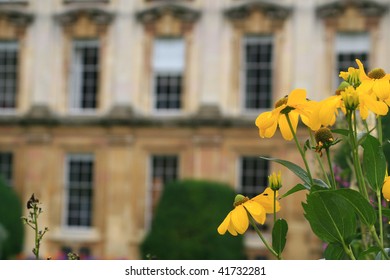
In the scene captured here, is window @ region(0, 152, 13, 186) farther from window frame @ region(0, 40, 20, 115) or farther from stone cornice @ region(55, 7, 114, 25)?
stone cornice @ region(55, 7, 114, 25)

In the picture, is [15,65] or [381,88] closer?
Result: [381,88]

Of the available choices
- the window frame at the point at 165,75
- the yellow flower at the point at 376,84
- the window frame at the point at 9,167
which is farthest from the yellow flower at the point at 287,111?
the window frame at the point at 9,167

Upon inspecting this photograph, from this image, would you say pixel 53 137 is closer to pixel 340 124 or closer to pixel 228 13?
pixel 228 13

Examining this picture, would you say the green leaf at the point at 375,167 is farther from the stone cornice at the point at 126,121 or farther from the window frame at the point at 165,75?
the window frame at the point at 165,75

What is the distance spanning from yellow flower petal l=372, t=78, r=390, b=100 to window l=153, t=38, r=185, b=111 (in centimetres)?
2110

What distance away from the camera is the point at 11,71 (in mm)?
24250

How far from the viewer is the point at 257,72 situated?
75.5ft

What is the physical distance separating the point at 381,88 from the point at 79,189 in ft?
70.6

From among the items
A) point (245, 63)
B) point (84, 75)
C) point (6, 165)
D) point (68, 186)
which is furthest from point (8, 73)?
point (245, 63)

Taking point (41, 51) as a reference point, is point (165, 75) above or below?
below

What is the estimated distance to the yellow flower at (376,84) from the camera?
7.08 ft

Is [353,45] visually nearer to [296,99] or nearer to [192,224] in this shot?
[192,224]

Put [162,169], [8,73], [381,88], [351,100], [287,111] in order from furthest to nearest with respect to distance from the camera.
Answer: [8,73] < [162,169] < [287,111] < [381,88] < [351,100]

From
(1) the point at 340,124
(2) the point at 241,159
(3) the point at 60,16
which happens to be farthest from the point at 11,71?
(1) the point at 340,124
